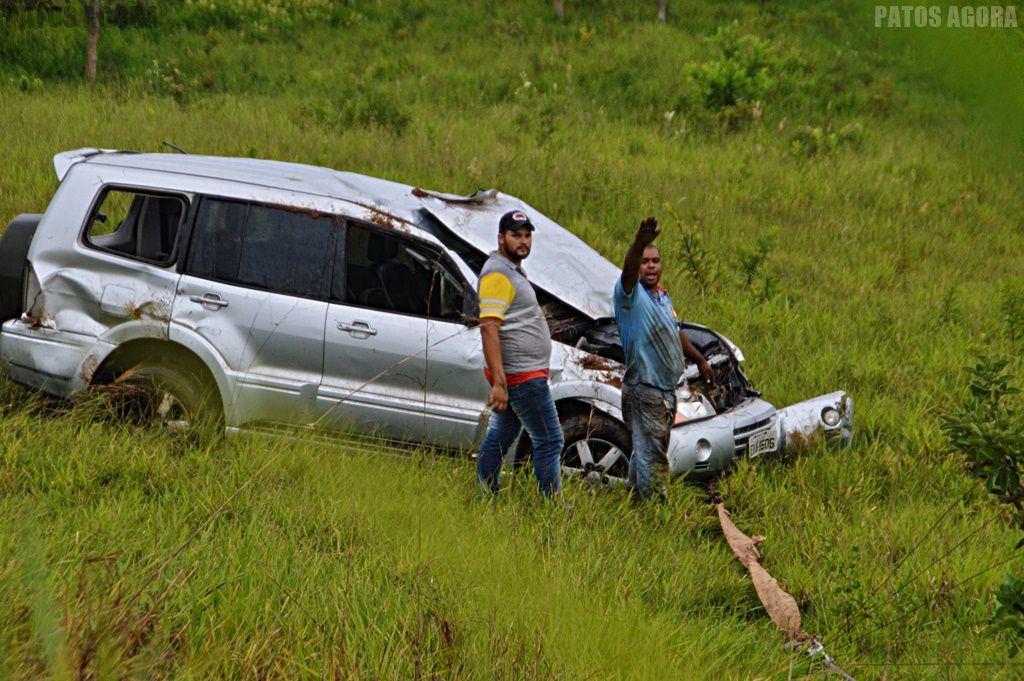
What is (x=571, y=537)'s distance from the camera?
458cm

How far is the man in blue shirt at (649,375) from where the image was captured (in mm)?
5352

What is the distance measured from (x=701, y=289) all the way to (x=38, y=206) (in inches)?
246

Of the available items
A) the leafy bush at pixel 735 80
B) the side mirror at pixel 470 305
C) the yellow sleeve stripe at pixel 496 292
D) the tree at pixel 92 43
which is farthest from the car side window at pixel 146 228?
the tree at pixel 92 43

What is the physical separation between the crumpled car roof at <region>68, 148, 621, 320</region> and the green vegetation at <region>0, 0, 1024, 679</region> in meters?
1.40

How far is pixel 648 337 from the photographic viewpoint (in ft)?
17.6

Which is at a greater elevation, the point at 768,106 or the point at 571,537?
the point at 768,106

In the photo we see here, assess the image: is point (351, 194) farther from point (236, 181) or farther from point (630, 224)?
point (630, 224)

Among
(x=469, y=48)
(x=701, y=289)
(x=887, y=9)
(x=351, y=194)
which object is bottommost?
(x=701, y=289)

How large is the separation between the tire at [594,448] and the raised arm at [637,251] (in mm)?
886

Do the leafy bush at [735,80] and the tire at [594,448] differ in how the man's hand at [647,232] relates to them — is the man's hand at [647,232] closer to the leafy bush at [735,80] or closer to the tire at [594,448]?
the tire at [594,448]

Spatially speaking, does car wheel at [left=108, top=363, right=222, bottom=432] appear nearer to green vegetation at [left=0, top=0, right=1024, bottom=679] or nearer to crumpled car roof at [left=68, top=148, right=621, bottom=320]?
green vegetation at [left=0, top=0, right=1024, bottom=679]

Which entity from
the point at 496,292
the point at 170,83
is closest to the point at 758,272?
the point at 496,292

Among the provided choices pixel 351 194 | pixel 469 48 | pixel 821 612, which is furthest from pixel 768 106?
pixel 821 612

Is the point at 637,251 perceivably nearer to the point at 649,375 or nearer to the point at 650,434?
the point at 649,375
